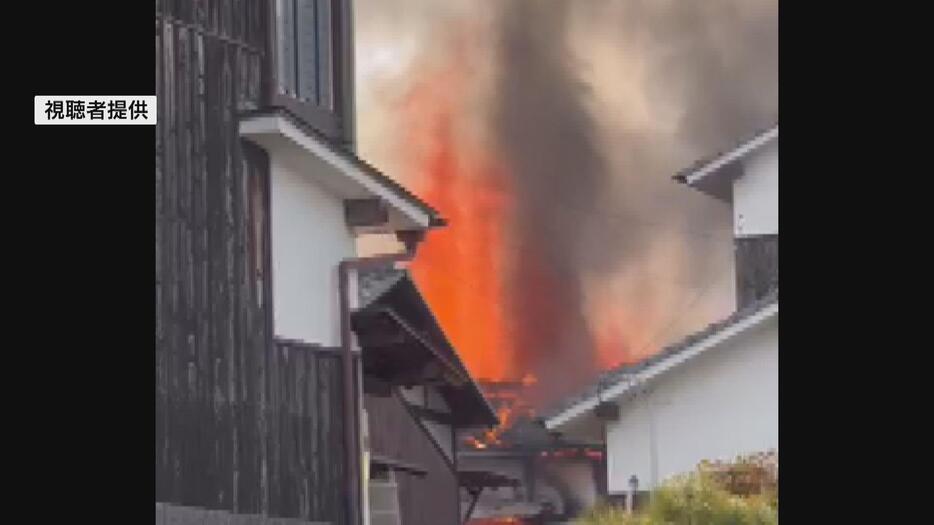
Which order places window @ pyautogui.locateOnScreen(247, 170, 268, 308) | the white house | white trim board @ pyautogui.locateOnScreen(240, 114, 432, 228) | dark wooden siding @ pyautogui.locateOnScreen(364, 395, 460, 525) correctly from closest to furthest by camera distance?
the white house
white trim board @ pyautogui.locateOnScreen(240, 114, 432, 228)
window @ pyautogui.locateOnScreen(247, 170, 268, 308)
dark wooden siding @ pyautogui.locateOnScreen(364, 395, 460, 525)

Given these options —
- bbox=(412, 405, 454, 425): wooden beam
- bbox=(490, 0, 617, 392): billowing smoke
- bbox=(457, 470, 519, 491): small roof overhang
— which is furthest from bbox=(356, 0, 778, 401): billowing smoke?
bbox=(412, 405, 454, 425): wooden beam

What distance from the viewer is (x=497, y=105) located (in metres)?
17.5

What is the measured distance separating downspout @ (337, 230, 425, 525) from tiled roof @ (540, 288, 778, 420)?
245cm

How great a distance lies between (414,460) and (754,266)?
7733mm

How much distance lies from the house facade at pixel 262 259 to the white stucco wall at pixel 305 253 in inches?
0.7

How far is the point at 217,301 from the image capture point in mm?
16922

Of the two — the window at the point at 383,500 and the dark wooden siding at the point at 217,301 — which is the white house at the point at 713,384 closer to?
the dark wooden siding at the point at 217,301

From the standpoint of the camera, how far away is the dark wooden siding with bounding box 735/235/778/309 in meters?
16.1

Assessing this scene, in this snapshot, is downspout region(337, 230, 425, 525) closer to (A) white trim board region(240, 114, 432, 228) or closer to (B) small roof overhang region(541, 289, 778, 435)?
(A) white trim board region(240, 114, 432, 228)

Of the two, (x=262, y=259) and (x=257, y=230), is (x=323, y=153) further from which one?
(x=262, y=259)

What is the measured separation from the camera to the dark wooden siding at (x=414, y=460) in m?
22.0
